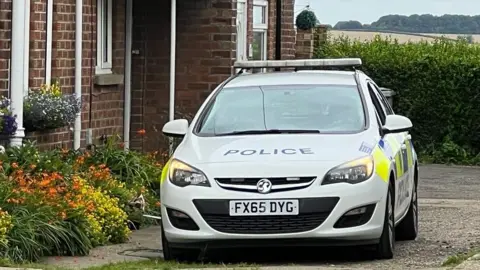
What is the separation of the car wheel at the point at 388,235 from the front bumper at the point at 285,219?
0.21m

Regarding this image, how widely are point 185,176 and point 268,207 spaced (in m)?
0.71

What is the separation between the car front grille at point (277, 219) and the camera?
9180 millimetres

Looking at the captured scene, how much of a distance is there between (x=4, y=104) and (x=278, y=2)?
29.2ft

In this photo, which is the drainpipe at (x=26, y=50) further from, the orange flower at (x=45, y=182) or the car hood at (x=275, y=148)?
the car hood at (x=275, y=148)

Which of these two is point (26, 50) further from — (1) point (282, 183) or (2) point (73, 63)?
(1) point (282, 183)

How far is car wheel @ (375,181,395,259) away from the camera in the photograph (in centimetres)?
956

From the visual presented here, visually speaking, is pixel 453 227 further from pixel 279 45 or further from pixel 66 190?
pixel 279 45

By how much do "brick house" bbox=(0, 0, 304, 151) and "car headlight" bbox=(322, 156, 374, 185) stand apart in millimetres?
4199

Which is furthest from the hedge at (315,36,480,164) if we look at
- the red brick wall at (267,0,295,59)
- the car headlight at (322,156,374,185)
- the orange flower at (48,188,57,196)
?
the car headlight at (322,156,374,185)

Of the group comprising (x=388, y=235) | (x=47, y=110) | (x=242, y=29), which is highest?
(x=242, y=29)

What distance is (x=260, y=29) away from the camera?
20469 mm

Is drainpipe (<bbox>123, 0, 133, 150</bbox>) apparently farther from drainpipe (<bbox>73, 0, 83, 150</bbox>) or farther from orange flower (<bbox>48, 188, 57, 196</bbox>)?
orange flower (<bbox>48, 188, 57, 196</bbox>)

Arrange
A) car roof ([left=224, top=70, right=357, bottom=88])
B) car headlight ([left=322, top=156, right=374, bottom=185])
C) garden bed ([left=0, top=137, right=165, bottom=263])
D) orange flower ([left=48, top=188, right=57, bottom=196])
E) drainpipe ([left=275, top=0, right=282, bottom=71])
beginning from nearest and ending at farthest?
car headlight ([left=322, top=156, right=374, bottom=185]), garden bed ([left=0, top=137, right=165, bottom=263]), orange flower ([left=48, top=188, right=57, bottom=196]), car roof ([left=224, top=70, right=357, bottom=88]), drainpipe ([left=275, top=0, right=282, bottom=71])

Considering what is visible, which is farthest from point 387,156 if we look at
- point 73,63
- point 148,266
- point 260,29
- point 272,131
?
point 260,29
